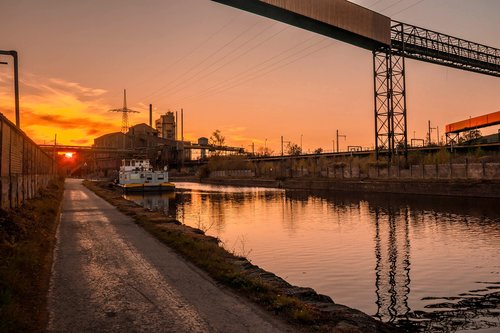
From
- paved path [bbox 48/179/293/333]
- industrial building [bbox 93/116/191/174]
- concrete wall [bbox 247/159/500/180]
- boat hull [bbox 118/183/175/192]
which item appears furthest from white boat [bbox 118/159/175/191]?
industrial building [bbox 93/116/191/174]

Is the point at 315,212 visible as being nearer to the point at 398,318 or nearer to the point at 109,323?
the point at 398,318

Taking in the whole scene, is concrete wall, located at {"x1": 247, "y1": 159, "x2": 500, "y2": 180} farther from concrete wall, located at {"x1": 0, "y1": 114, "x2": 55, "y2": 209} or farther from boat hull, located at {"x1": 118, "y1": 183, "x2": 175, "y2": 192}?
concrete wall, located at {"x1": 0, "y1": 114, "x2": 55, "y2": 209}

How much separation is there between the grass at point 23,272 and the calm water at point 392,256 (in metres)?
6.89

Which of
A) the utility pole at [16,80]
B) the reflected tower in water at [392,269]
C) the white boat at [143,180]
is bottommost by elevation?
the reflected tower in water at [392,269]

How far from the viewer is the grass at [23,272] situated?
22.9ft

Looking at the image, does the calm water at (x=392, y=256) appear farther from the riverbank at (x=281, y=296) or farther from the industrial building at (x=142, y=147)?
the industrial building at (x=142, y=147)

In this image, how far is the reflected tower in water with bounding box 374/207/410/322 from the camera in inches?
418

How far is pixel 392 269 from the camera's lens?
577 inches

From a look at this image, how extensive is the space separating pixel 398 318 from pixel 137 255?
7319mm

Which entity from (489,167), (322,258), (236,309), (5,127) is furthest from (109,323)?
(489,167)

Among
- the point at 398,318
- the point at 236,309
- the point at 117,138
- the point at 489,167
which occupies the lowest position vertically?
the point at 398,318

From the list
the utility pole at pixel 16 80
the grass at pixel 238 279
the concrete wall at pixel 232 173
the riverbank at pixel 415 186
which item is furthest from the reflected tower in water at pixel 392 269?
the concrete wall at pixel 232 173

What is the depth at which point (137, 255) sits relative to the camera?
1304cm

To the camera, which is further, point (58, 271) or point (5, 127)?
point (5, 127)
